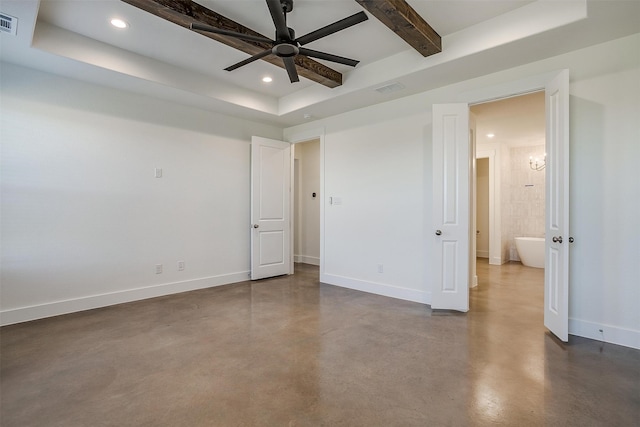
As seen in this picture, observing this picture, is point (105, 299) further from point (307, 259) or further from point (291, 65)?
point (307, 259)

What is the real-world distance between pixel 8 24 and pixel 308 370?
3760 millimetres

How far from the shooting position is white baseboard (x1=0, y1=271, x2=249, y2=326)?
3.22 meters

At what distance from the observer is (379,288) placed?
14.3ft

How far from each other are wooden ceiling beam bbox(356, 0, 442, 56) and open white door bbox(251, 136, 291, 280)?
2987 millimetres

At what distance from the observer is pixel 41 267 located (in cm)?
336

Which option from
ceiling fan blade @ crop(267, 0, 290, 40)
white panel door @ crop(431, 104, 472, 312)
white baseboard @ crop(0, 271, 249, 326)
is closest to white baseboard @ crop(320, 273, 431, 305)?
white panel door @ crop(431, 104, 472, 312)

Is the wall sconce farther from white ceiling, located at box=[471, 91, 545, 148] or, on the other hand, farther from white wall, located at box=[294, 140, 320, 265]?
white wall, located at box=[294, 140, 320, 265]

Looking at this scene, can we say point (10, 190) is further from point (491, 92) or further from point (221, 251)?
point (491, 92)

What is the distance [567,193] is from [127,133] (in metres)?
4.97

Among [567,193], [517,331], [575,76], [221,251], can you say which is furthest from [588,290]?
[221,251]

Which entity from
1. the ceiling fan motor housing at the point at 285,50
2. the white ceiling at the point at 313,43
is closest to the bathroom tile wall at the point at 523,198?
the white ceiling at the point at 313,43

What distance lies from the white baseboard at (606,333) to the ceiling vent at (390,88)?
3.11 meters

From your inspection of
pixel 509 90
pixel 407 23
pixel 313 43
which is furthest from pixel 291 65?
pixel 509 90

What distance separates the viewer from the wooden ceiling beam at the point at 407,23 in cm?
244
